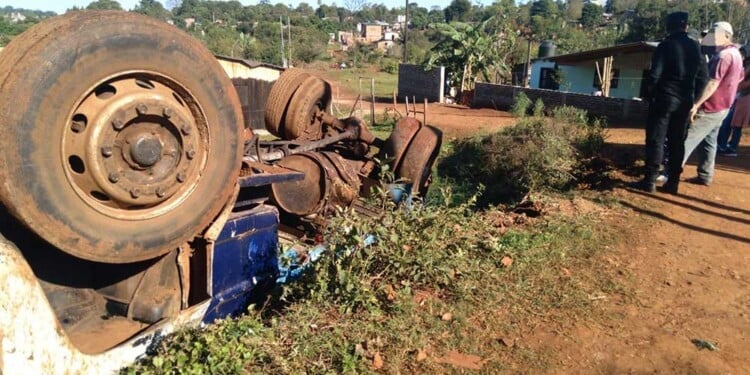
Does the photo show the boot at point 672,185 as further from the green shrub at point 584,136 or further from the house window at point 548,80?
the house window at point 548,80

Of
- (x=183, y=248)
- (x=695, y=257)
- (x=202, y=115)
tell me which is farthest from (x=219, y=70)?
(x=695, y=257)

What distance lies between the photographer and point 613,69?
2297 centimetres

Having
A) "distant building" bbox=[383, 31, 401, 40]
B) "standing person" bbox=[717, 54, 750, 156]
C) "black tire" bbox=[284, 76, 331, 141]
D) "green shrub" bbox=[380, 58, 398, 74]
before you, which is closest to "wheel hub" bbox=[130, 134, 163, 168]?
"black tire" bbox=[284, 76, 331, 141]

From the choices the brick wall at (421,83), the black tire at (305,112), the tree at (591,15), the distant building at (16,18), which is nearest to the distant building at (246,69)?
the black tire at (305,112)

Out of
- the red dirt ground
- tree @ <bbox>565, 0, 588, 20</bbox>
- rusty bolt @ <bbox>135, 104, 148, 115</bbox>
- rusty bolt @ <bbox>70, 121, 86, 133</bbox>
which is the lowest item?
the red dirt ground

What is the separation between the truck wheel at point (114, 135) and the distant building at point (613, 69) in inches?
783

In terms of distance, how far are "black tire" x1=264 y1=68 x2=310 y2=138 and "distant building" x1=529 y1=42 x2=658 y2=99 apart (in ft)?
54.5

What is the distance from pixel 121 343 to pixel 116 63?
4.28 feet

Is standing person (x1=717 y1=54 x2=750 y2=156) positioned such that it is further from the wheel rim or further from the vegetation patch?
the wheel rim

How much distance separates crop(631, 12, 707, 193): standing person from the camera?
555cm

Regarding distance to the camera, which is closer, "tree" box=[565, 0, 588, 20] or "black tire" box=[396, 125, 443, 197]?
"black tire" box=[396, 125, 443, 197]

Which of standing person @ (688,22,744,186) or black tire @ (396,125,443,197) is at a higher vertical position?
standing person @ (688,22,744,186)

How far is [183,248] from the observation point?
120 inches

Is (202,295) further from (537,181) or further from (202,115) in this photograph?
(537,181)
